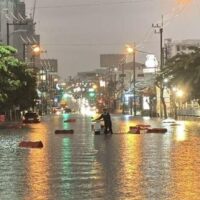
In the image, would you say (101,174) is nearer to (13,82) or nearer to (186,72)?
(186,72)

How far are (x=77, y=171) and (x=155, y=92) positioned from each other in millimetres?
105755

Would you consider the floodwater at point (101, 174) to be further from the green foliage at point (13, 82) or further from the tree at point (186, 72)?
the green foliage at point (13, 82)

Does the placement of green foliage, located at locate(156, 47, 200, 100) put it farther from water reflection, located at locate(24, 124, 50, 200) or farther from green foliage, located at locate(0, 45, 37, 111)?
green foliage, located at locate(0, 45, 37, 111)

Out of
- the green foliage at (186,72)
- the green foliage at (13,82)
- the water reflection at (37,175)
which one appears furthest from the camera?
the green foliage at (13,82)

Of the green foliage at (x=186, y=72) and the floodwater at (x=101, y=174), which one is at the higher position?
the green foliage at (x=186, y=72)

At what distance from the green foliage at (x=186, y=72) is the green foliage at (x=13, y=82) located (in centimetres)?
1850

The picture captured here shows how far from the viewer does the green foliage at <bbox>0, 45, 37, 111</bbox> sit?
53156 millimetres

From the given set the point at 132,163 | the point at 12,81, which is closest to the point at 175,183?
the point at 132,163

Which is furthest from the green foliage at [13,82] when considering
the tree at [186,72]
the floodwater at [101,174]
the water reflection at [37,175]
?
the water reflection at [37,175]

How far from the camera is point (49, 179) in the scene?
16.3 m

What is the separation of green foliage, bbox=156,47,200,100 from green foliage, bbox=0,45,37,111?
60.7ft

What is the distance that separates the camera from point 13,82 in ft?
181

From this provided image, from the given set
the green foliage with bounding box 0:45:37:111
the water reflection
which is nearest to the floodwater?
the water reflection

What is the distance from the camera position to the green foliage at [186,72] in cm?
3120
